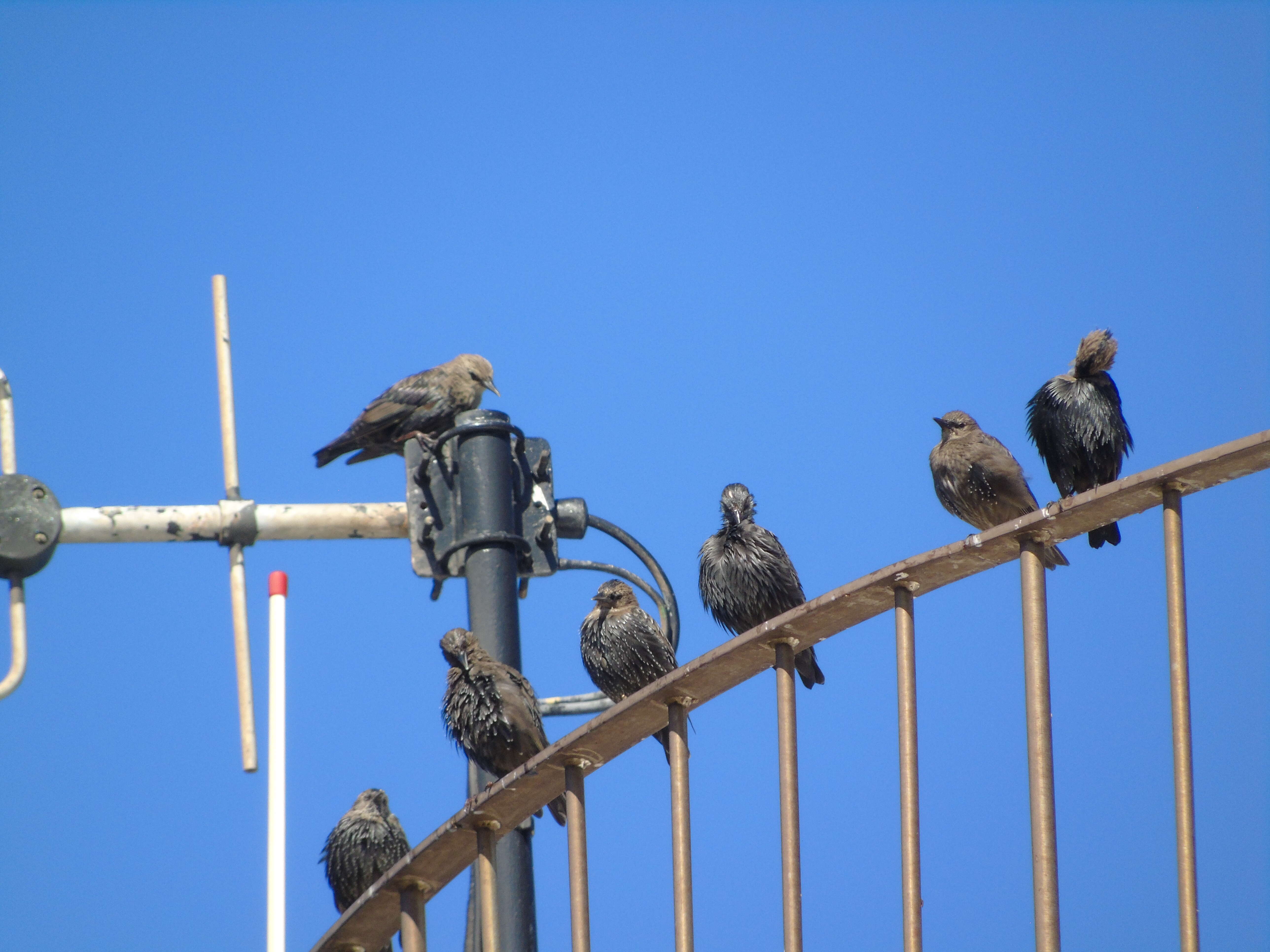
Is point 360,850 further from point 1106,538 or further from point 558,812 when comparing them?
point 1106,538

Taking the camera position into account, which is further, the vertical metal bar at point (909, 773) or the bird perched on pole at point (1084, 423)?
the bird perched on pole at point (1084, 423)

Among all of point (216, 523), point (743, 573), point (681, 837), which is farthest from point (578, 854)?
point (743, 573)

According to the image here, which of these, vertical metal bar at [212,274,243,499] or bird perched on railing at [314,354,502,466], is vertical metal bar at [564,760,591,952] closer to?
vertical metal bar at [212,274,243,499]

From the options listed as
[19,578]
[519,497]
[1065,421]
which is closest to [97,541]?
[19,578]

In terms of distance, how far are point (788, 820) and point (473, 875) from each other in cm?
187

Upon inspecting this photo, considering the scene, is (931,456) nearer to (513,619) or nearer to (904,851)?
(513,619)

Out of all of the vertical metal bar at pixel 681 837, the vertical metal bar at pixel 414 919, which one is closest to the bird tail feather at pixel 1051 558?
the vertical metal bar at pixel 681 837

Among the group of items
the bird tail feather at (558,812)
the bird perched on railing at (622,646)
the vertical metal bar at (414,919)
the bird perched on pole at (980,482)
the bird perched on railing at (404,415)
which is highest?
the bird perched on railing at (404,415)

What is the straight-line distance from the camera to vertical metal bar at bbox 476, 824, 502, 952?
4.43 metres

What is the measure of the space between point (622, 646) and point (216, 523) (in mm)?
2345

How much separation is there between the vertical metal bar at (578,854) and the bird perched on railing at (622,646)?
9.90ft

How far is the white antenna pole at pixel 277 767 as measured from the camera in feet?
19.4

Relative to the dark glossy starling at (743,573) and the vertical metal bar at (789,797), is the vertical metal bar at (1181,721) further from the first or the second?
the dark glossy starling at (743,573)

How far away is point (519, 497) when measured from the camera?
19.4 ft
